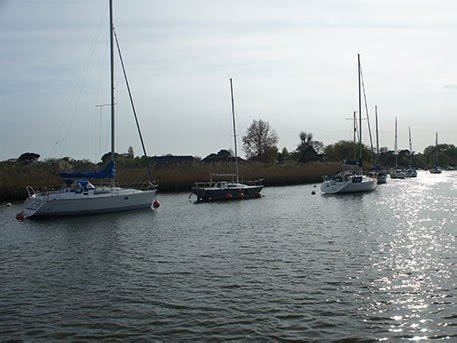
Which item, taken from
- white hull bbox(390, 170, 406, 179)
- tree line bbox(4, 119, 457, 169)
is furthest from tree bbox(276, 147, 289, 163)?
white hull bbox(390, 170, 406, 179)

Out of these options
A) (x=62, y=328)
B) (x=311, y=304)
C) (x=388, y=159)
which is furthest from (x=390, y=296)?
(x=388, y=159)

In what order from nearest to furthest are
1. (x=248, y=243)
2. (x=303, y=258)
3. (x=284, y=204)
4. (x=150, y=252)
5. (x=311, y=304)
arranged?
1. (x=311, y=304)
2. (x=303, y=258)
3. (x=150, y=252)
4. (x=248, y=243)
5. (x=284, y=204)

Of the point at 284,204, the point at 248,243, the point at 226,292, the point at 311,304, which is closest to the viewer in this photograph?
the point at 311,304

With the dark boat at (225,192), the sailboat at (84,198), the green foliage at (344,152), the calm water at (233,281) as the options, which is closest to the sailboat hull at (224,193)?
the dark boat at (225,192)

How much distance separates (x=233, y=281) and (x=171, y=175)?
4889 cm

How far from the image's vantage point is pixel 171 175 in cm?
6372

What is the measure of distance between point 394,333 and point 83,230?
2260 centimetres

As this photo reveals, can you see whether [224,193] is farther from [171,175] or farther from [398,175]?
[398,175]

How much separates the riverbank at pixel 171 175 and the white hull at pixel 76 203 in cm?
1123

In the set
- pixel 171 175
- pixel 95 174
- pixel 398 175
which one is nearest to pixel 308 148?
pixel 398 175

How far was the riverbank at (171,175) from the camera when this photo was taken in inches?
2108

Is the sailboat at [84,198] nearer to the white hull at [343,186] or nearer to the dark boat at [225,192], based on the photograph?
the dark boat at [225,192]

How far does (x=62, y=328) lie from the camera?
1157cm

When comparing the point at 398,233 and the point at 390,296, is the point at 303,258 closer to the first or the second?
the point at 390,296
